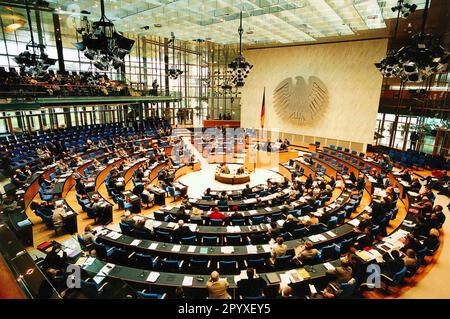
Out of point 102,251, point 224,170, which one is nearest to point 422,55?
point 102,251

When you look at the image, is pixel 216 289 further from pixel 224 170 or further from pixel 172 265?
pixel 224 170

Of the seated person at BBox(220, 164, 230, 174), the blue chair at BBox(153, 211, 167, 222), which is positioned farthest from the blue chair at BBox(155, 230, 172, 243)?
the seated person at BBox(220, 164, 230, 174)

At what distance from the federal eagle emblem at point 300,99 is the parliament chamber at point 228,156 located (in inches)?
5.1

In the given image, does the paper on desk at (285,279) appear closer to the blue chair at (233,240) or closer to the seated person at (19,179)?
the blue chair at (233,240)

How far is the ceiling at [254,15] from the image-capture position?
42.1ft

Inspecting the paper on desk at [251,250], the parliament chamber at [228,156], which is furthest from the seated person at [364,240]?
the paper on desk at [251,250]

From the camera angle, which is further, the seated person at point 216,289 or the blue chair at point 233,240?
the blue chair at point 233,240

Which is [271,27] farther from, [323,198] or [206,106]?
[206,106]

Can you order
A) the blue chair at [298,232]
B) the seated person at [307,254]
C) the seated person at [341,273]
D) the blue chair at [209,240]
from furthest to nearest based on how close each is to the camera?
1. the blue chair at [298,232]
2. the blue chair at [209,240]
3. the seated person at [307,254]
4. the seated person at [341,273]

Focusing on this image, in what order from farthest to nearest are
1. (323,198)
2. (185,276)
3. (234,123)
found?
(234,123) → (323,198) → (185,276)
